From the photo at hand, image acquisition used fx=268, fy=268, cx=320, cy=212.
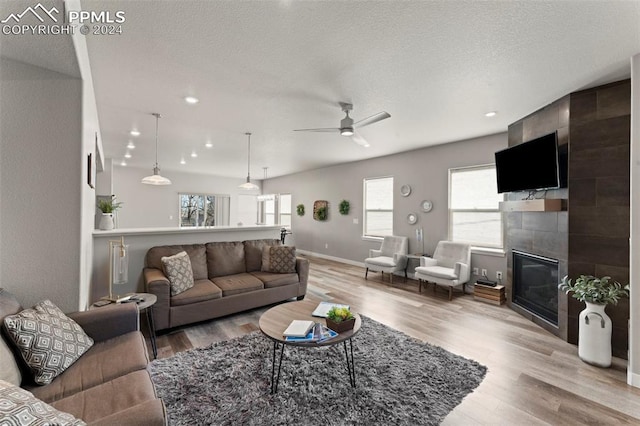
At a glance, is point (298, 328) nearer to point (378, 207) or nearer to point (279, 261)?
point (279, 261)

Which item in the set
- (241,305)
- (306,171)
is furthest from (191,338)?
(306,171)

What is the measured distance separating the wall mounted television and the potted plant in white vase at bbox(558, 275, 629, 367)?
42.1 inches

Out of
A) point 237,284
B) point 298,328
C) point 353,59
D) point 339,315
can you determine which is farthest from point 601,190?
point 237,284

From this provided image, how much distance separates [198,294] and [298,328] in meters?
1.66

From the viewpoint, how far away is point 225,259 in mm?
3922

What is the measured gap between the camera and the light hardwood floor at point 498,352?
6.15 ft

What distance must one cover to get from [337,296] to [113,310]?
306 centimetres

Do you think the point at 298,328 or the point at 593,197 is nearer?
the point at 298,328

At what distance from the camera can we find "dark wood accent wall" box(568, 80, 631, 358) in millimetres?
2566

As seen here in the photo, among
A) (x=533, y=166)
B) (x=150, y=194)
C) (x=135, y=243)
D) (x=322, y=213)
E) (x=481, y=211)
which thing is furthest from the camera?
(x=150, y=194)

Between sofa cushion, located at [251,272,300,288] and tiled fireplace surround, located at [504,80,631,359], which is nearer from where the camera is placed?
tiled fireplace surround, located at [504,80,631,359]

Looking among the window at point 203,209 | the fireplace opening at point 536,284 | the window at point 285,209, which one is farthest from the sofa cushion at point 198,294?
the window at point 203,209

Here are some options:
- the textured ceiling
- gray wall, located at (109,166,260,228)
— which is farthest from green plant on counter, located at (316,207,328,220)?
gray wall, located at (109,166,260,228)

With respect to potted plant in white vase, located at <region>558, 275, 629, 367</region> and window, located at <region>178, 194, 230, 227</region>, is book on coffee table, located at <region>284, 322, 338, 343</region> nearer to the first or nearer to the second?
potted plant in white vase, located at <region>558, 275, 629, 367</region>
